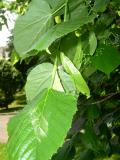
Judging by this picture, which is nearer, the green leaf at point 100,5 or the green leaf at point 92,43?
the green leaf at point 92,43

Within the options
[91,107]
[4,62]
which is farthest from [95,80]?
[4,62]

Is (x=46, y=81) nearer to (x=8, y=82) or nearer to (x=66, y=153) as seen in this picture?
(x=66, y=153)

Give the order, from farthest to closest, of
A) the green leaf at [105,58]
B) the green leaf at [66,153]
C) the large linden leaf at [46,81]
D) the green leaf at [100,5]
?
the green leaf at [66,153] < the green leaf at [100,5] < the green leaf at [105,58] < the large linden leaf at [46,81]

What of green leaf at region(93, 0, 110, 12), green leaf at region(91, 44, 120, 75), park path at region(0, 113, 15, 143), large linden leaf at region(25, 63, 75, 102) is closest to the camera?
large linden leaf at region(25, 63, 75, 102)

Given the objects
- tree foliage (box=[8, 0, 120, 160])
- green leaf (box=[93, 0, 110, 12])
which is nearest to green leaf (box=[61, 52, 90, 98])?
tree foliage (box=[8, 0, 120, 160])

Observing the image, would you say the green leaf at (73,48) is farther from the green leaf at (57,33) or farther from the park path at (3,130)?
the park path at (3,130)

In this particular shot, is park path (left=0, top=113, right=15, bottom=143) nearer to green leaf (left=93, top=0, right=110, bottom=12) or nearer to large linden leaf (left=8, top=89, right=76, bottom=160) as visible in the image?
green leaf (left=93, top=0, right=110, bottom=12)

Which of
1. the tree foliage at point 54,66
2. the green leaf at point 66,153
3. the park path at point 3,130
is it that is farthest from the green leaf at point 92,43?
the park path at point 3,130
